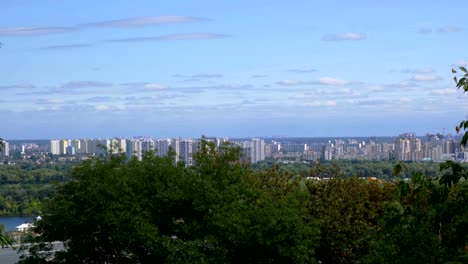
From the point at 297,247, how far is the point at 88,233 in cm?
540

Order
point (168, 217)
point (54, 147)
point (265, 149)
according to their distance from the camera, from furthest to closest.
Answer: point (54, 147), point (265, 149), point (168, 217)

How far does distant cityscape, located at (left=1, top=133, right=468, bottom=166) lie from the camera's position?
22656 millimetres

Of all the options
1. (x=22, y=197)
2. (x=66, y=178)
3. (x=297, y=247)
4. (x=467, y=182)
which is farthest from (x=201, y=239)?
(x=22, y=197)

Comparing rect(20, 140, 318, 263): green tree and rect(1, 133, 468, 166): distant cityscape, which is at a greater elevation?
rect(1, 133, 468, 166): distant cityscape

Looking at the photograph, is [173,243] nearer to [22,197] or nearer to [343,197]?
[343,197]

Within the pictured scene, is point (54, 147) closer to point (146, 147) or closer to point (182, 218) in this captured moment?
point (146, 147)

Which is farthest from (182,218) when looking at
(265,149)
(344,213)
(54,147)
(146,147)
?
(54,147)

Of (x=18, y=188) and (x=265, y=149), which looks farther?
(x=265, y=149)

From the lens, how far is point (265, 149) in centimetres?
6144

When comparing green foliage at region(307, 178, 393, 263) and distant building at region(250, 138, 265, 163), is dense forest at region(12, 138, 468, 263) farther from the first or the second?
distant building at region(250, 138, 265, 163)

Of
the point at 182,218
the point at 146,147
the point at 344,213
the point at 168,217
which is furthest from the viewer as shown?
the point at 146,147

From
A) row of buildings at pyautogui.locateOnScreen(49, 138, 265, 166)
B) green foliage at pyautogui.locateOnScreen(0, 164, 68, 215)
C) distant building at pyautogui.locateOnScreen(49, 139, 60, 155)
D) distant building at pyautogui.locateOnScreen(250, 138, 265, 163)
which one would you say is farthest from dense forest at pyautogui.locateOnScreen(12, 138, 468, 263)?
distant building at pyautogui.locateOnScreen(49, 139, 60, 155)

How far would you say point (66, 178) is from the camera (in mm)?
22625

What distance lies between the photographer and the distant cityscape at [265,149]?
2266 centimetres
